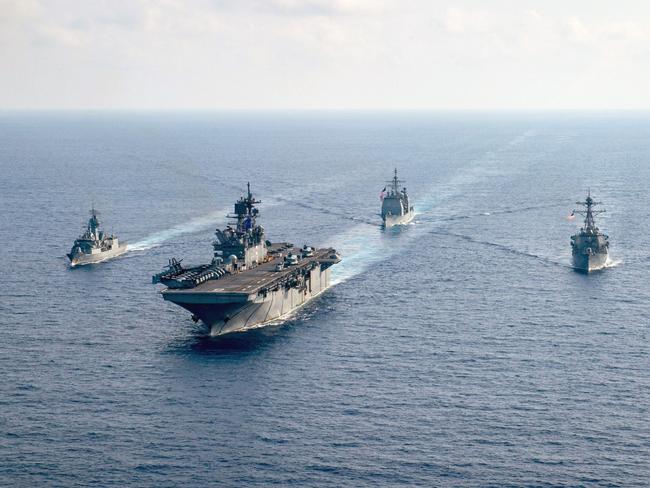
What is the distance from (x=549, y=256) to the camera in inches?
4459

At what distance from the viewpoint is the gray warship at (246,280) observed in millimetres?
80500

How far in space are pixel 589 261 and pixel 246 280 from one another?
3708 cm

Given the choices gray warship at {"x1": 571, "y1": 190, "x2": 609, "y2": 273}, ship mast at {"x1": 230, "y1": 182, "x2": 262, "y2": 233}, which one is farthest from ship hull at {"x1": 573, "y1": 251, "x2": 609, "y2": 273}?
ship mast at {"x1": 230, "y1": 182, "x2": 262, "y2": 233}

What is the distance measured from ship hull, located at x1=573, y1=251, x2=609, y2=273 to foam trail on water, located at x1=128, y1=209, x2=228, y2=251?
157 feet

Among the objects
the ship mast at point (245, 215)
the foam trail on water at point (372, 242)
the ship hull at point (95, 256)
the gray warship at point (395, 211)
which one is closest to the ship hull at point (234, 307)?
the ship mast at point (245, 215)

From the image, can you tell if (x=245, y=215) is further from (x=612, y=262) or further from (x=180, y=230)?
→ (x=612, y=262)

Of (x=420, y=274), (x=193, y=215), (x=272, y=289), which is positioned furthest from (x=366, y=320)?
(x=193, y=215)

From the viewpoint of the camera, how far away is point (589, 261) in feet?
343

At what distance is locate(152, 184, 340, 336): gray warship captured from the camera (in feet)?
264

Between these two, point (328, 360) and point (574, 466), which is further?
point (328, 360)

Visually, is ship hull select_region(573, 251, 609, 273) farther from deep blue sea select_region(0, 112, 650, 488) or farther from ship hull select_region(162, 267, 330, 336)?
ship hull select_region(162, 267, 330, 336)

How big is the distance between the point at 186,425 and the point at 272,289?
84.0 ft

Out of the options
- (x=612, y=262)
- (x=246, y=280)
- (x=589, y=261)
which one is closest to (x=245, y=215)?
(x=246, y=280)

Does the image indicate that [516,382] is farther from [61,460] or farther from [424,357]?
[61,460]
